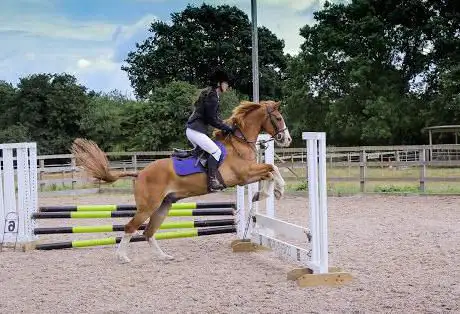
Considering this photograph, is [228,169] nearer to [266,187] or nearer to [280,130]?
[266,187]

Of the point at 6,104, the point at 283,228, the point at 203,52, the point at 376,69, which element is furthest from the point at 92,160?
the point at 6,104

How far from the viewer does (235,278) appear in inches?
238

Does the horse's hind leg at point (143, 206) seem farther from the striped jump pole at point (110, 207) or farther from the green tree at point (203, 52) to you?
the green tree at point (203, 52)

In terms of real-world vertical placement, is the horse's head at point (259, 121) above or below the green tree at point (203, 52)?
below

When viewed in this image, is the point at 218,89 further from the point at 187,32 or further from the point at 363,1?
the point at 187,32

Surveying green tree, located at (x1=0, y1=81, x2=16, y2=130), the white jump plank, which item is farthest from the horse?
green tree, located at (x1=0, y1=81, x2=16, y2=130)

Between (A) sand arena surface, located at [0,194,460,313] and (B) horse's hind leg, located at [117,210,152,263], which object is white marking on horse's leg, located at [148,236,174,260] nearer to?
(A) sand arena surface, located at [0,194,460,313]

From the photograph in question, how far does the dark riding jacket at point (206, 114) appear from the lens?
268 inches

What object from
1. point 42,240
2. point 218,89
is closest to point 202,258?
point 218,89

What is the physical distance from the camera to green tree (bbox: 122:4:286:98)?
43.0 m

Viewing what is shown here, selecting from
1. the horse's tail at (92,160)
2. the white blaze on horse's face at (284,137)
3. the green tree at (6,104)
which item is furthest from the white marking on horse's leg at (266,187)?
the green tree at (6,104)

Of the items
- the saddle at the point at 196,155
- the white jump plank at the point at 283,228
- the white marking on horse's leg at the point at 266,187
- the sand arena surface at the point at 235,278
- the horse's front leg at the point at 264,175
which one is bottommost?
the sand arena surface at the point at 235,278

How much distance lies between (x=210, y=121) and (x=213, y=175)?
2.09ft

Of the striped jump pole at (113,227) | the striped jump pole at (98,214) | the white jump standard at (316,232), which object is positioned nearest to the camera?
the white jump standard at (316,232)
